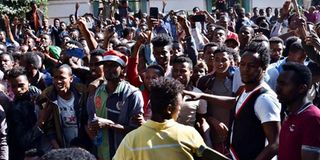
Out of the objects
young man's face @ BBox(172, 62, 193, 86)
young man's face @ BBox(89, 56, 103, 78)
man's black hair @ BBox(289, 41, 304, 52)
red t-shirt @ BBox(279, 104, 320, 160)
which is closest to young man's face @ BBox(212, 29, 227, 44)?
man's black hair @ BBox(289, 41, 304, 52)

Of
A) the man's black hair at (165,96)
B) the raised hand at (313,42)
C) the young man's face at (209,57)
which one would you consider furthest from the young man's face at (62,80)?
the raised hand at (313,42)

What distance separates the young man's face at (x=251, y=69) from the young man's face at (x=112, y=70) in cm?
142

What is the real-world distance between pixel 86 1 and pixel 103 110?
74.1ft

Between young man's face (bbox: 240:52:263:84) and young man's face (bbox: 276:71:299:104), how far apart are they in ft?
0.98

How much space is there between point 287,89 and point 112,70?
192cm

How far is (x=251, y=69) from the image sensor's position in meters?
4.34

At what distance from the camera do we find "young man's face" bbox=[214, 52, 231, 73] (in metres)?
6.12

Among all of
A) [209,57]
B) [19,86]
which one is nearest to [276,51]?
[209,57]

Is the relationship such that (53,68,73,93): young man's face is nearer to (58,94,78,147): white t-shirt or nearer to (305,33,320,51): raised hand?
(58,94,78,147): white t-shirt

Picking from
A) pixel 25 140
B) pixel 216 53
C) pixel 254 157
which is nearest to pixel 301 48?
pixel 216 53

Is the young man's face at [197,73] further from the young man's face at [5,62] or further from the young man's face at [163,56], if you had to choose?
the young man's face at [5,62]

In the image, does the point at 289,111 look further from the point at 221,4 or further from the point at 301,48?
the point at 221,4

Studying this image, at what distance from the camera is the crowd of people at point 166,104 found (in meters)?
3.76

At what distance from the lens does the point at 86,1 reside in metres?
27.5
